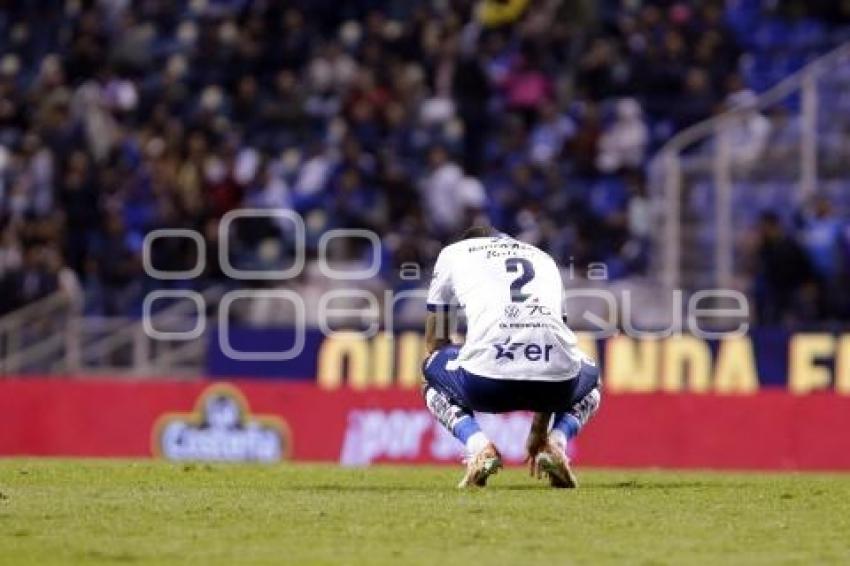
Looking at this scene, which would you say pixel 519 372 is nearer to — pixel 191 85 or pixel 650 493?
pixel 650 493

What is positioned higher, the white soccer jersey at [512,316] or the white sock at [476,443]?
the white soccer jersey at [512,316]

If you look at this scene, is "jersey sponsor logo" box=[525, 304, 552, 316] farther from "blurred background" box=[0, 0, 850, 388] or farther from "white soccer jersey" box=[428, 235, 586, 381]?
"blurred background" box=[0, 0, 850, 388]

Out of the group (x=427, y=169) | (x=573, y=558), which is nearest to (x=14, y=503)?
(x=573, y=558)

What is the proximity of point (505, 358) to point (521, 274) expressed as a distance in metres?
0.55

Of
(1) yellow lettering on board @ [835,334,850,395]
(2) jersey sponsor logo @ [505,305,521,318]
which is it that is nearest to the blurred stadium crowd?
(1) yellow lettering on board @ [835,334,850,395]

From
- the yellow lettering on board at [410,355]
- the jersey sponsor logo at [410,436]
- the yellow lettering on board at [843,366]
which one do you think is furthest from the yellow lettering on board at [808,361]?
the yellow lettering on board at [410,355]

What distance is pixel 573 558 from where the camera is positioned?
9.66m

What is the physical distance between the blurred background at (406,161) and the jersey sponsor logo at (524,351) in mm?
9774

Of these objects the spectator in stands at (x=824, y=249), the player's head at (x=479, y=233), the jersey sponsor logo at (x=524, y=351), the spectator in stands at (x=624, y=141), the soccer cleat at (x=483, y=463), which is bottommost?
the soccer cleat at (x=483, y=463)

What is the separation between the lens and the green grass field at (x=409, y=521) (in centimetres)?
981

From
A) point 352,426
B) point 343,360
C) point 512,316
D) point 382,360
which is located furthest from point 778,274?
point 512,316

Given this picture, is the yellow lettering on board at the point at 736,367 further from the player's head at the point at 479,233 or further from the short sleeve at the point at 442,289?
the short sleeve at the point at 442,289

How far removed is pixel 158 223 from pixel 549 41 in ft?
18.0

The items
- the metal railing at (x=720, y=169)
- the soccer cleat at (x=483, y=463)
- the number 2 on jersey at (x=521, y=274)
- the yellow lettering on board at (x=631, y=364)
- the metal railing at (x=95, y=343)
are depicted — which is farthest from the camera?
the metal railing at (x=95, y=343)
